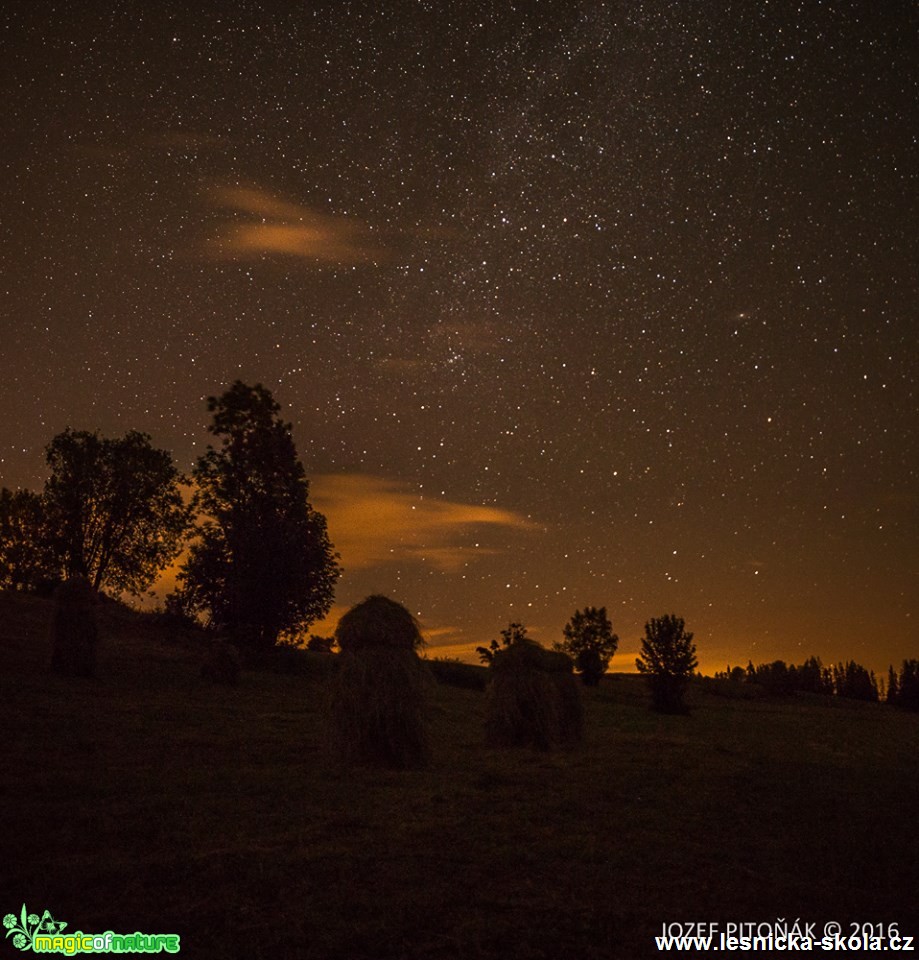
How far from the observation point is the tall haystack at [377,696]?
571 inches

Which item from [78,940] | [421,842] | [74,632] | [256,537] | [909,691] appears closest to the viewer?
[78,940]

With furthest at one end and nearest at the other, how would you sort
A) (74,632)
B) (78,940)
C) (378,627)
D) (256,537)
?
(256,537), (74,632), (378,627), (78,940)

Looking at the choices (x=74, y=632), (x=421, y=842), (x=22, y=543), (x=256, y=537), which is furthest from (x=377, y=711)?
(x=22, y=543)

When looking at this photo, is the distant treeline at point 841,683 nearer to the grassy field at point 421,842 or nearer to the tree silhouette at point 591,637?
the tree silhouette at point 591,637

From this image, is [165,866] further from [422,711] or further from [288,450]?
[288,450]

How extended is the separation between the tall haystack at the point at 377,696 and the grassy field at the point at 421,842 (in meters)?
0.69

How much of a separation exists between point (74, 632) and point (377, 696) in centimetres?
1541

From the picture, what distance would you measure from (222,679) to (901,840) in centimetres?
2435

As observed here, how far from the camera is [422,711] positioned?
15.2 meters

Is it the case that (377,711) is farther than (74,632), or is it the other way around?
(74,632)

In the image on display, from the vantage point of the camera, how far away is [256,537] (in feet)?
132

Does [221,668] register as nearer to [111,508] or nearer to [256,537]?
[256,537]

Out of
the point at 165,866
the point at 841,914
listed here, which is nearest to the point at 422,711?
the point at 165,866

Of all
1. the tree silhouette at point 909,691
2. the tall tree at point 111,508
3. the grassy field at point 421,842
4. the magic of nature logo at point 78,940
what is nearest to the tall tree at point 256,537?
the tall tree at point 111,508
